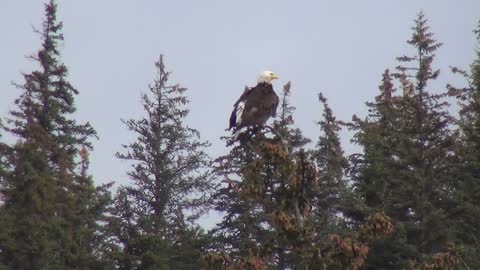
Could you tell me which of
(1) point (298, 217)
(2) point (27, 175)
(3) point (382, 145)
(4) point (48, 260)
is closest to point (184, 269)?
(4) point (48, 260)

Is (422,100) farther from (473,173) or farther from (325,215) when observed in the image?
(325,215)

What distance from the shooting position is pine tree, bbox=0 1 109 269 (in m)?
24.6

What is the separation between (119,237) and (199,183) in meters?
12.5

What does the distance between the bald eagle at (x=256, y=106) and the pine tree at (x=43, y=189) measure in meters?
11.4

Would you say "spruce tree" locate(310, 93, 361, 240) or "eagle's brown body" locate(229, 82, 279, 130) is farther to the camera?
"spruce tree" locate(310, 93, 361, 240)

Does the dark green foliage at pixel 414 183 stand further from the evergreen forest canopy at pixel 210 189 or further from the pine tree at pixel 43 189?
the pine tree at pixel 43 189

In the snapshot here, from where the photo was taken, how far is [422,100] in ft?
80.5

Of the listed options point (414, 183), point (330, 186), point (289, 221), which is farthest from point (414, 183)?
point (289, 221)

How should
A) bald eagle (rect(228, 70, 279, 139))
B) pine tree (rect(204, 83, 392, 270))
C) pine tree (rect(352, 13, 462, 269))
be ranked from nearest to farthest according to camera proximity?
pine tree (rect(204, 83, 392, 270))
bald eagle (rect(228, 70, 279, 139))
pine tree (rect(352, 13, 462, 269))

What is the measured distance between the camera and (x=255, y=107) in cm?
1374

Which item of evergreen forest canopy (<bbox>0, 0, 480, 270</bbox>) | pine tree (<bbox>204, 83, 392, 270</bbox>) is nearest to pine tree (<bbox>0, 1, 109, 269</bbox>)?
evergreen forest canopy (<bbox>0, 0, 480, 270</bbox>)

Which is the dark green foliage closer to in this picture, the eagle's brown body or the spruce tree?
the spruce tree

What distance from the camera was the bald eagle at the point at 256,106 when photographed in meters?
13.1

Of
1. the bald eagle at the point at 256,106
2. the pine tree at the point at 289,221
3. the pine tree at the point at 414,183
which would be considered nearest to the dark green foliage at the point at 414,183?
the pine tree at the point at 414,183
